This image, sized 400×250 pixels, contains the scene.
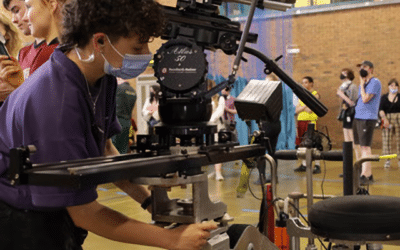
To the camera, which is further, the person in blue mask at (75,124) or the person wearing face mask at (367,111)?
the person wearing face mask at (367,111)

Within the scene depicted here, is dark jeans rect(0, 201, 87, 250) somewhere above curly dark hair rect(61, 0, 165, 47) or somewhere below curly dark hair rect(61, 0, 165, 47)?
below

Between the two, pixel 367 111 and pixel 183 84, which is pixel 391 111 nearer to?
pixel 367 111

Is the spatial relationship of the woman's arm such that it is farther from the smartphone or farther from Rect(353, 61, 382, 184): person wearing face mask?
Rect(353, 61, 382, 184): person wearing face mask

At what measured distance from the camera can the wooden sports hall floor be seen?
475 cm

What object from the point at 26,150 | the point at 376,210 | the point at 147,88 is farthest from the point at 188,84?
the point at 147,88

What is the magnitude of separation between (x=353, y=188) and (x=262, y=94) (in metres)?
0.70

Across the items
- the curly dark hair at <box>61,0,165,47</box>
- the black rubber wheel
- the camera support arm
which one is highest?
the curly dark hair at <box>61,0,165,47</box>

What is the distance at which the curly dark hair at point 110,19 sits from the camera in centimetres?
146

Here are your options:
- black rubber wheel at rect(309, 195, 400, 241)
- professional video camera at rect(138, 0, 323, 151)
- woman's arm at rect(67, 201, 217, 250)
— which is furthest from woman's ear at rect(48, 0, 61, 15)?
black rubber wheel at rect(309, 195, 400, 241)

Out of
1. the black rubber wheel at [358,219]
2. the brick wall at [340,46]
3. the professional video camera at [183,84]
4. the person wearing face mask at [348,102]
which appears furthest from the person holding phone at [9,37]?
the brick wall at [340,46]

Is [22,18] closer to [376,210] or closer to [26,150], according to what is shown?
[26,150]

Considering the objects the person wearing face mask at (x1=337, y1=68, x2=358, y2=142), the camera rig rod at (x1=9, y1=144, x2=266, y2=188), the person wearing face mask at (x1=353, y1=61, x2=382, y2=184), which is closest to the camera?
the camera rig rod at (x1=9, y1=144, x2=266, y2=188)

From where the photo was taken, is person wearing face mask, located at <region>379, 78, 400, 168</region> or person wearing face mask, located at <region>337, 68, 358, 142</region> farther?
person wearing face mask, located at <region>379, 78, 400, 168</region>

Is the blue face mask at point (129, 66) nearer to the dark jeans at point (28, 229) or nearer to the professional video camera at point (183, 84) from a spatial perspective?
the professional video camera at point (183, 84)
